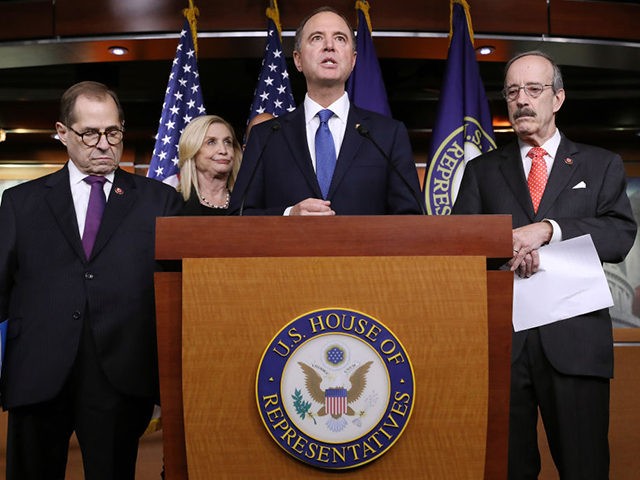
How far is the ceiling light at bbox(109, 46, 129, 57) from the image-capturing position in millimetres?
4778

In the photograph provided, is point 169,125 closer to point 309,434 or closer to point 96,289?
point 96,289

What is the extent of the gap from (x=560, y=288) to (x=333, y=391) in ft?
3.18

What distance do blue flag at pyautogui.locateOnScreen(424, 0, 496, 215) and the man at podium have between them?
1619 millimetres

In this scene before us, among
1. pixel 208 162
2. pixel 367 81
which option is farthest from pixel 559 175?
pixel 367 81

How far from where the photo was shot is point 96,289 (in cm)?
213

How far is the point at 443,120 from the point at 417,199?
212 cm

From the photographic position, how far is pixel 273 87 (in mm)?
4156

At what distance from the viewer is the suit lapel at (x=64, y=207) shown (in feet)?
7.09

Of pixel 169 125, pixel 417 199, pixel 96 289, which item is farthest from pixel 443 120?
pixel 96 289

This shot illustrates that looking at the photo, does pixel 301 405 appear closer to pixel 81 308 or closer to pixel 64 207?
pixel 81 308

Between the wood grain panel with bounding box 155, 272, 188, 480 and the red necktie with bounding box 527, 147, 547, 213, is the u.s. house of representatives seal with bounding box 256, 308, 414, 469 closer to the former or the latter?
the wood grain panel with bounding box 155, 272, 188, 480

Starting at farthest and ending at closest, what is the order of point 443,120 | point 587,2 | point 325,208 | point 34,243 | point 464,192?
point 587,2
point 443,120
point 464,192
point 34,243
point 325,208

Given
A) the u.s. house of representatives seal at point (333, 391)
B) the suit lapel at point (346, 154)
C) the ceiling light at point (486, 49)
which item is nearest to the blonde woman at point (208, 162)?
the suit lapel at point (346, 154)

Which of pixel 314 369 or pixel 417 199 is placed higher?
pixel 417 199
